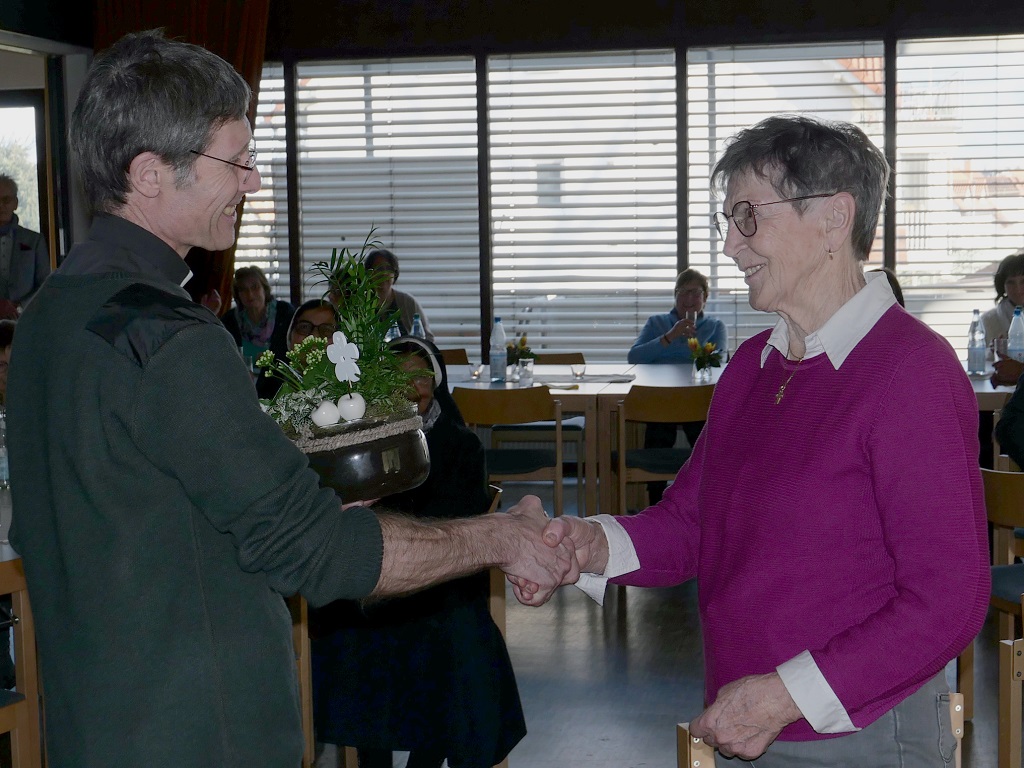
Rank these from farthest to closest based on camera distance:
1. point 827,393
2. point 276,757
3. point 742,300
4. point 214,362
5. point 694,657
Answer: point 742,300
point 694,657
point 827,393
point 276,757
point 214,362

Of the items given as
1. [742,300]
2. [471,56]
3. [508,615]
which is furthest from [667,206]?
[508,615]

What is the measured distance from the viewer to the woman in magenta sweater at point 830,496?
4.64 ft

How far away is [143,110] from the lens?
1412mm

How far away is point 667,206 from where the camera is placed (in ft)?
26.1

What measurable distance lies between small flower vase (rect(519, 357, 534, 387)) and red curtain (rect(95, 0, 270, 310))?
2.84 meters

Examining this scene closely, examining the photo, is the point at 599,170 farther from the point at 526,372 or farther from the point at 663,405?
the point at 663,405

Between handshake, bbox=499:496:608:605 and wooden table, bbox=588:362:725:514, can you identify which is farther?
wooden table, bbox=588:362:725:514

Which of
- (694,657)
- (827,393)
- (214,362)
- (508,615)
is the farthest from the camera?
(508,615)

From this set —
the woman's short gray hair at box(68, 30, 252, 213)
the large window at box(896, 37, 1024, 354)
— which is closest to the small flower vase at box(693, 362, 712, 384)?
the large window at box(896, 37, 1024, 354)

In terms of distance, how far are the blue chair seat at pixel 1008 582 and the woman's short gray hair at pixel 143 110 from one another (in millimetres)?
2836

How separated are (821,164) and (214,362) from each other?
0.89 m

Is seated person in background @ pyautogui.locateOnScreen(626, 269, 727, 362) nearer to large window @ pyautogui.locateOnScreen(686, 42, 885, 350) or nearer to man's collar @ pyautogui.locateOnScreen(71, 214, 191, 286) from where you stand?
large window @ pyautogui.locateOnScreen(686, 42, 885, 350)

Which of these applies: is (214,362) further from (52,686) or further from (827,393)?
(827,393)

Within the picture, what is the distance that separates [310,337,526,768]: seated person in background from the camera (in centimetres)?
301
